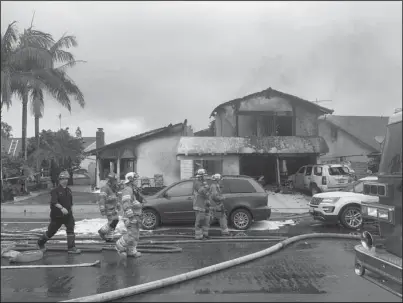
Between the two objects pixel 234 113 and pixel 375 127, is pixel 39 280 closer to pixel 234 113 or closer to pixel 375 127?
pixel 234 113

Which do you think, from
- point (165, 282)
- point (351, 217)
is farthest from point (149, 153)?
point (165, 282)

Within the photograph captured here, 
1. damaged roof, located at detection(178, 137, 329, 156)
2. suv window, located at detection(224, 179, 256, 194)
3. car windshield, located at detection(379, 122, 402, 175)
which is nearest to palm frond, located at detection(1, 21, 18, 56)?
damaged roof, located at detection(178, 137, 329, 156)

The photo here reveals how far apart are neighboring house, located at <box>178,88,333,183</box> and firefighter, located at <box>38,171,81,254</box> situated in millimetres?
13806

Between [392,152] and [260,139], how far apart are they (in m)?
18.2

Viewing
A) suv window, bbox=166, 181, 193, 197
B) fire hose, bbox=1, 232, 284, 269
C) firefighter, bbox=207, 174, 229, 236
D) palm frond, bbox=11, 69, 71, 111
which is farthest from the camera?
palm frond, bbox=11, 69, 71, 111

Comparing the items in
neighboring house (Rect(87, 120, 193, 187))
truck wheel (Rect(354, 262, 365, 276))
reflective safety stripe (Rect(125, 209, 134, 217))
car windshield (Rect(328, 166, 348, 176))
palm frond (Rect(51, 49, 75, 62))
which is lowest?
truck wheel (Rect(354, 262, 365, 276))

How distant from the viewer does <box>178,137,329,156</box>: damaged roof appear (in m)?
21.7

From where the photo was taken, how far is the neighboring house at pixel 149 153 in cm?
2247

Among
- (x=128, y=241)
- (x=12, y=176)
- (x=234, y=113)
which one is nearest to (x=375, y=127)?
(x=234, y=113)

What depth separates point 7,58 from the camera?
16.9 m

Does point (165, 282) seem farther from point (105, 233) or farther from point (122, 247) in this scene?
point (105, 233)

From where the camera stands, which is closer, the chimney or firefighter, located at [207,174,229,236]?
firefighter, located at [207,174,229,236]

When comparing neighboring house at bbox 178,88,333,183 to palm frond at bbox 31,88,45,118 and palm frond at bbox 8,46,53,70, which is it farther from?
palm frond at bbox 8,46,53,70

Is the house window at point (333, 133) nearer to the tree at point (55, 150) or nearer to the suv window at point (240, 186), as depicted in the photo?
the tree at point (55, 150)
